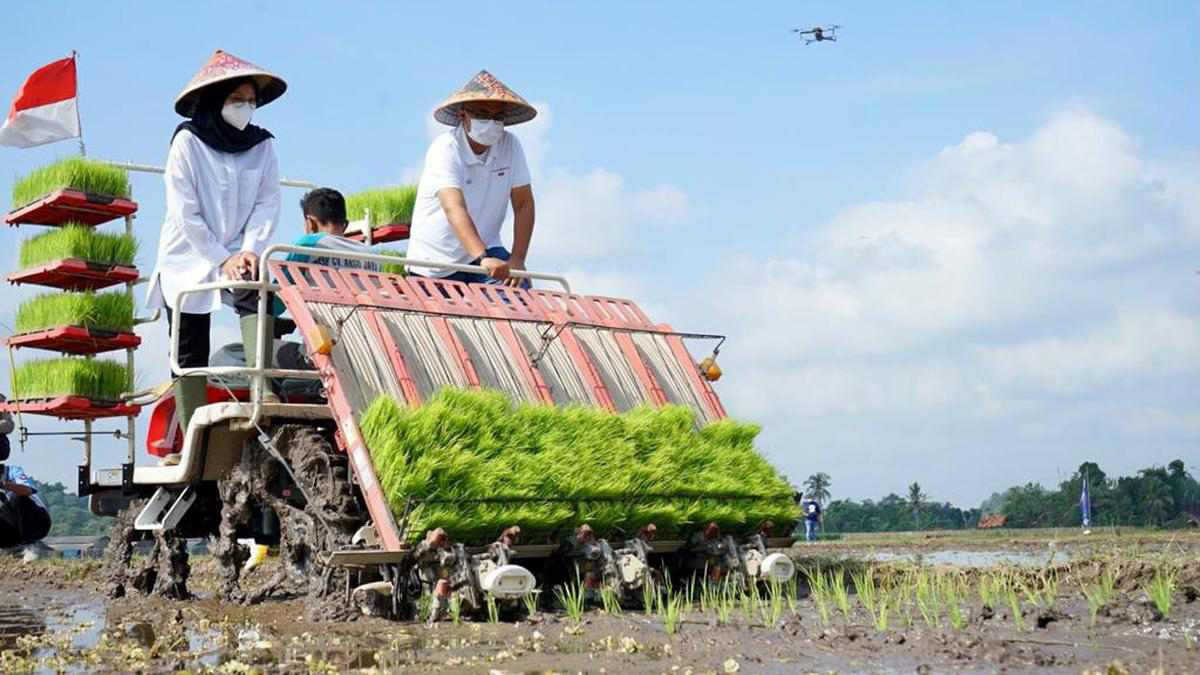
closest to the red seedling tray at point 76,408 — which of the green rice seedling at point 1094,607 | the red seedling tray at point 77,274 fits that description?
the red seedling tray at point 77,274

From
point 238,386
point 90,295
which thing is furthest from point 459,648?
point 90,295

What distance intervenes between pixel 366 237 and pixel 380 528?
21.5 ft

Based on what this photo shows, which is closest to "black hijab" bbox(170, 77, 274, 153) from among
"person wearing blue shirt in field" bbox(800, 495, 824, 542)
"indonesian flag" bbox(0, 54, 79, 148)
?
"indonesian flag" bbox(0, 54, 79, 148)

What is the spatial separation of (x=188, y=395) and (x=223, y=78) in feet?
6.23

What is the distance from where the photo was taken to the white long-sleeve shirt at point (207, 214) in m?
8.27

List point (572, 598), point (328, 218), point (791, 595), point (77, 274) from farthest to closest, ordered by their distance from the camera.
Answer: point (77, 274) < point (328, 218) < point (791, 595) < point (572, 598)

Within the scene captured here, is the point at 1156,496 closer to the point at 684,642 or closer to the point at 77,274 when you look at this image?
the point at 77,274

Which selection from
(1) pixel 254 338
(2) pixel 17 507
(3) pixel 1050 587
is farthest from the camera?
(2) pixel 17 507

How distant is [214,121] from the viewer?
849cm

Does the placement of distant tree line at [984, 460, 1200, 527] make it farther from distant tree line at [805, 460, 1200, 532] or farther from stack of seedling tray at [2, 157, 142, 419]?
stack of seedling tray at [2, 157, 142, 419]

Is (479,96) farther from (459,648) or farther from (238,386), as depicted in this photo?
(459,648)

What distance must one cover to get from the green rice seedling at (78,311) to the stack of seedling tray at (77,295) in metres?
0.01

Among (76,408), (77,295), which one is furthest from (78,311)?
(76,408)

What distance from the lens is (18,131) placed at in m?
17.9
